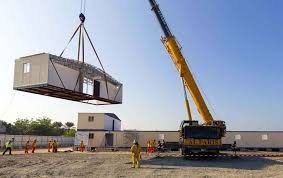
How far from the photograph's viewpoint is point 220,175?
15516mm

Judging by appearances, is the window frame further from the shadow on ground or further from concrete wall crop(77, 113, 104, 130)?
concrete wall crop(77, 113, 104, 130)

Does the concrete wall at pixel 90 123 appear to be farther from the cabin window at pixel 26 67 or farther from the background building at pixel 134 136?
the cabin window at pixel 26 67

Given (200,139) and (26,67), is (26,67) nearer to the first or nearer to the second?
(26,67)

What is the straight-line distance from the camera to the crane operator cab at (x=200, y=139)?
24.0m

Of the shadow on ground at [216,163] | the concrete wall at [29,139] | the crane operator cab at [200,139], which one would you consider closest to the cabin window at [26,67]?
the shadow on ground at [216,163]

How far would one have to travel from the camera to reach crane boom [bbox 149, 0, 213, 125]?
27.8m

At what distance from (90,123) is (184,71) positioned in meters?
22.4

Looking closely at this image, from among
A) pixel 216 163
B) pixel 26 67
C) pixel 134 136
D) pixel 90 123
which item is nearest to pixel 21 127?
pixel 90 123

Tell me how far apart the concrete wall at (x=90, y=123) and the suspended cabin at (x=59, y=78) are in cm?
1634

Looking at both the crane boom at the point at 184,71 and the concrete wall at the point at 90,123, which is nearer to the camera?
the crane boom at the point at 184,71

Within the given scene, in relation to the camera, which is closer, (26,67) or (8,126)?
(26,67)

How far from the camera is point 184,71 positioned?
1101 inches

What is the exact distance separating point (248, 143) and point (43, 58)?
1055 inches

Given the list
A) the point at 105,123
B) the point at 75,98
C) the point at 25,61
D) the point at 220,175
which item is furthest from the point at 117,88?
the point at 220,175
